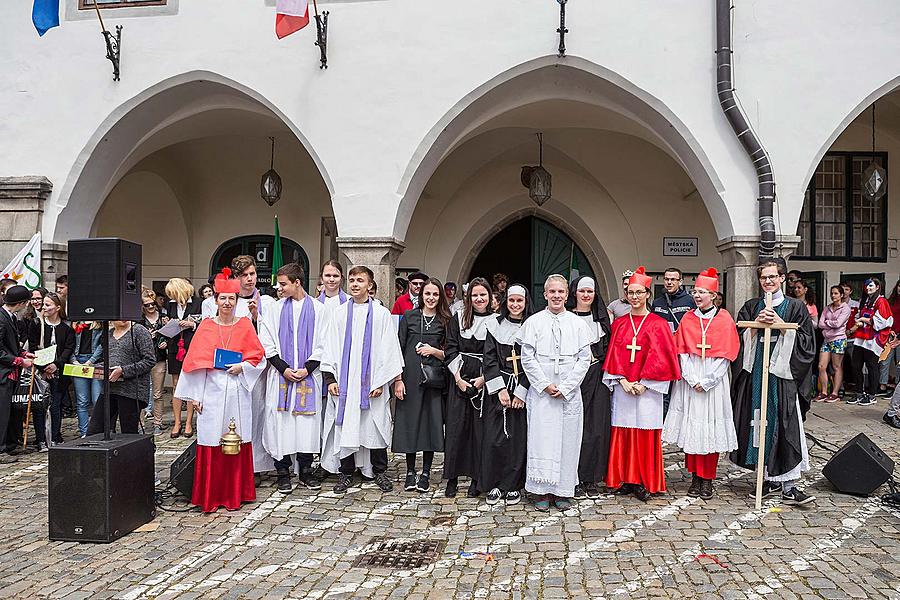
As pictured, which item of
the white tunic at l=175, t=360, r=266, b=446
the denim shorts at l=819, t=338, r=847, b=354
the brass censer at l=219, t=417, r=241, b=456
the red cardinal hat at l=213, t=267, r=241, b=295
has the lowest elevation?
the brass censer at l=219, t=417, r=241, b=456

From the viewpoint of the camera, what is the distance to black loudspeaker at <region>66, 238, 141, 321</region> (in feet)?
17.0

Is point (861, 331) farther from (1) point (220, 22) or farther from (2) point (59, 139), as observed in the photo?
(2) point (59, 139)

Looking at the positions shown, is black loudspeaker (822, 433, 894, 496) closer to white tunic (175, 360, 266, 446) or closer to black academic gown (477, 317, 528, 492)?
black academic gown (477, 317, 528, 492)

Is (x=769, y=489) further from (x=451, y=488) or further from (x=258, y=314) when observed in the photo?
(x=258, y=314)

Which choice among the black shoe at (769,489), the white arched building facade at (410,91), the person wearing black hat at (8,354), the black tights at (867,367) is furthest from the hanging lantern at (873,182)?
the person wearing black hat at (8,354)

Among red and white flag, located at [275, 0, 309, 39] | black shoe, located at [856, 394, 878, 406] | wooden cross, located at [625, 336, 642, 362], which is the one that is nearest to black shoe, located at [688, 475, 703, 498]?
wooden cross, located at [625, 336, 642, 362]

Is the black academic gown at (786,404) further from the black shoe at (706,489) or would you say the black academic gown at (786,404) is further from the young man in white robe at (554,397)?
the young man in white robe at (554,397)

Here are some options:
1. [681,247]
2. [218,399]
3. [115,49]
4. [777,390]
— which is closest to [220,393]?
[218,399]

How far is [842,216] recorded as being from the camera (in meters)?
12.1

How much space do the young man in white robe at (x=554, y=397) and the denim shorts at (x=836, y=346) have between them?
632 cm

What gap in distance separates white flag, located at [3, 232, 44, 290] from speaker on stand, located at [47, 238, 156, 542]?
14.8 feet

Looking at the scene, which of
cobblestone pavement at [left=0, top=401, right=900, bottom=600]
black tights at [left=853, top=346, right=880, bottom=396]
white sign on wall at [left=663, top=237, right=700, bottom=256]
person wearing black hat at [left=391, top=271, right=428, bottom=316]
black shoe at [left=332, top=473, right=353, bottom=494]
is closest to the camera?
cobblestone pavement at [left=0, top=401, right=900, bottom=600]

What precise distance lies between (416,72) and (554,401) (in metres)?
4.63

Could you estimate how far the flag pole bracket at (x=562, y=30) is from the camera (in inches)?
328
